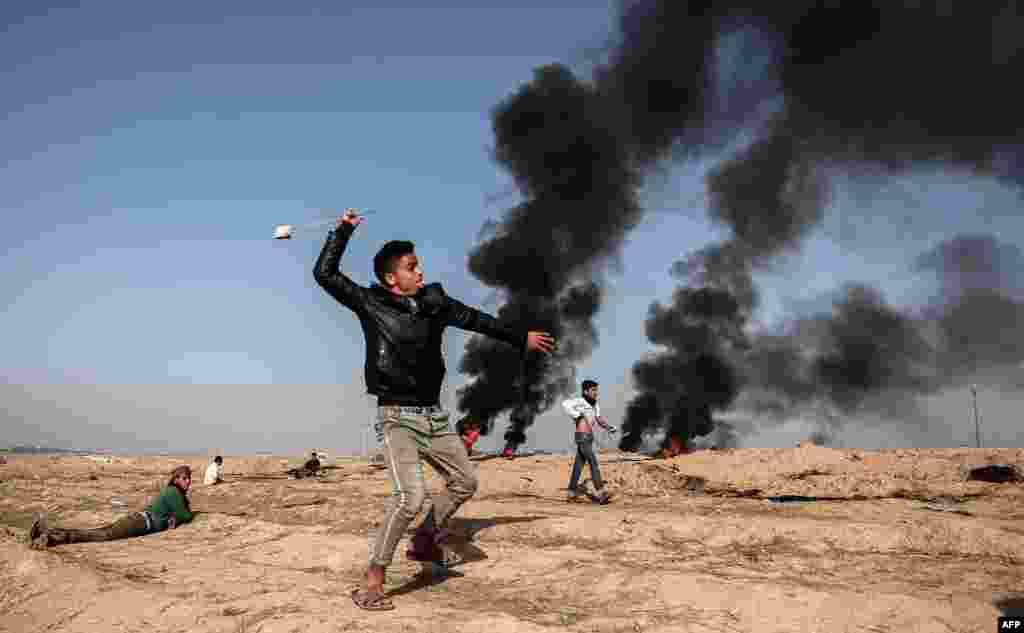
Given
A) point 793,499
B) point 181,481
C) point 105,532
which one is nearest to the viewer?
point 105,532

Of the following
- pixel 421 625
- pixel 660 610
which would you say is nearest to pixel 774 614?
pixel 660 610

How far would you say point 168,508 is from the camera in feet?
34.4

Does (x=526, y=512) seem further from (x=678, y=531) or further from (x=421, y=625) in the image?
(x=421, y=625)

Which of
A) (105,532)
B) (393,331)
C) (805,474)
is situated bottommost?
(105,532)

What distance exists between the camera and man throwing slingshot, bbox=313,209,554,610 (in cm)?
531

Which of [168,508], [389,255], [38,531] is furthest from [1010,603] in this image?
[168,508]

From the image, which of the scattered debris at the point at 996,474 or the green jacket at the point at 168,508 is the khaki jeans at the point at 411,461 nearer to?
the green jacket at the point at 168,508

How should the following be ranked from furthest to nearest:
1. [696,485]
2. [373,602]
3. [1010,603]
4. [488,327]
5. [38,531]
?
[696,485] → [38,531] → [488,327] → [1010,603] → [373,602]

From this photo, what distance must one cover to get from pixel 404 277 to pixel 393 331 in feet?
1.43

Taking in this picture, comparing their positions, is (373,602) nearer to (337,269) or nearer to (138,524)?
(337,269)

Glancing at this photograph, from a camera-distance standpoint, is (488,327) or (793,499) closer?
(488,327)

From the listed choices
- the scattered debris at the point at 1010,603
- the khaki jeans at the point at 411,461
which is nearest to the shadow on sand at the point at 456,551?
the khaki jeans at the point at 411,461

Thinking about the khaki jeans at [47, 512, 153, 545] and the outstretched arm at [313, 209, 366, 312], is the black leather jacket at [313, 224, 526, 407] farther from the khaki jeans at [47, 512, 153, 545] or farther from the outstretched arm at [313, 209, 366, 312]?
the khaki jeans at [47, 512, 153, 545]

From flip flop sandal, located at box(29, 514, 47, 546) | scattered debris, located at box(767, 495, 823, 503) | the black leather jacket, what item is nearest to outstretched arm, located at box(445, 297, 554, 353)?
the black leather jacket
